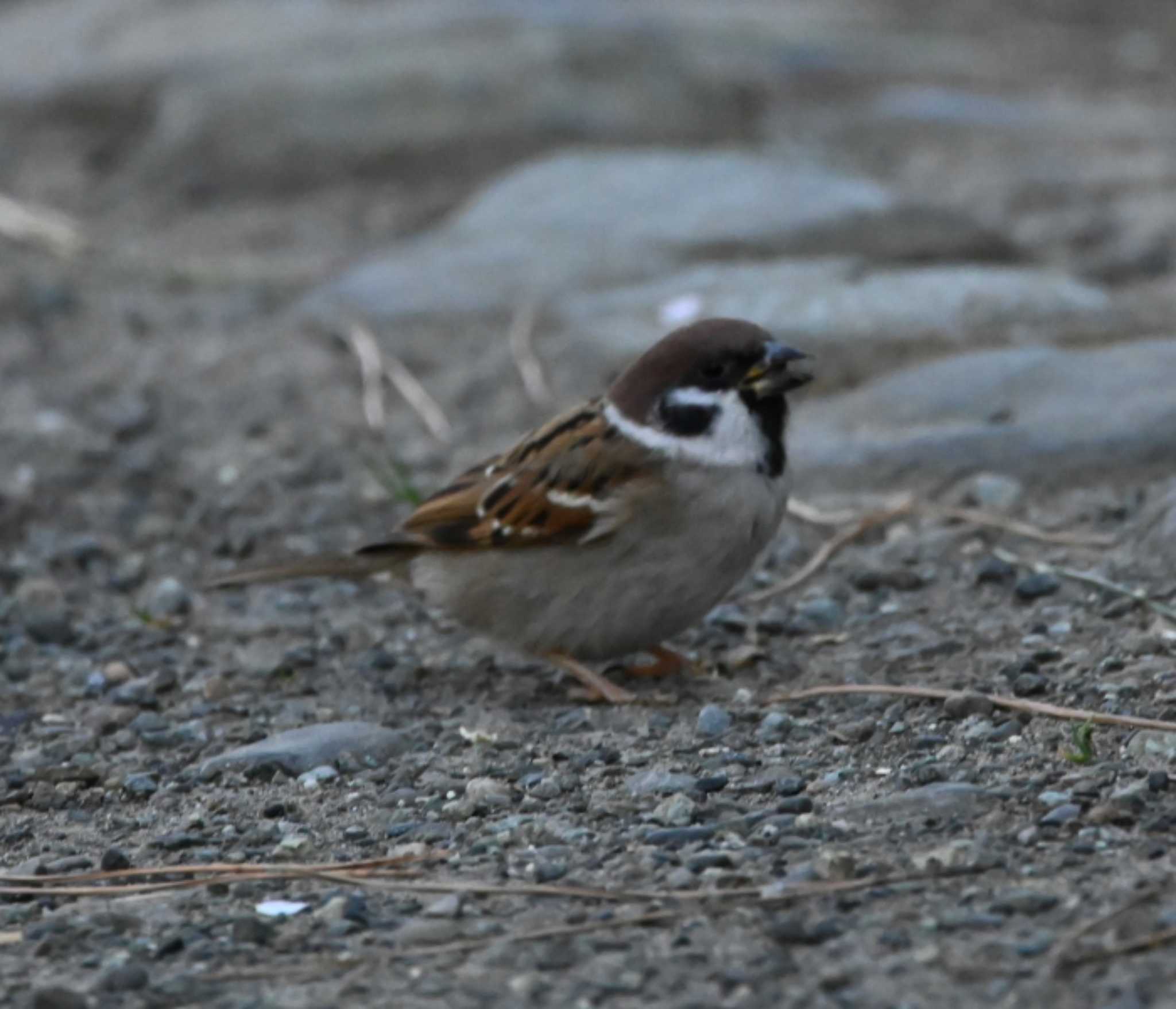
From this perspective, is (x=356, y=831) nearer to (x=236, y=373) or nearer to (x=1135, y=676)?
Answer: (x=1135, y=676)

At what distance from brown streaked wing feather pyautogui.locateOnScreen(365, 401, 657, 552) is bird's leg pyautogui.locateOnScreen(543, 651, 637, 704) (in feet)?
0.95

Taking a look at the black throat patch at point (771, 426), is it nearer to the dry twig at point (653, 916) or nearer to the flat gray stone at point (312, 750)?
the flat gray stone at point (312, 750)

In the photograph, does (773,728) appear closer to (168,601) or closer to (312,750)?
(312,750)

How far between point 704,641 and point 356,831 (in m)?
1.55

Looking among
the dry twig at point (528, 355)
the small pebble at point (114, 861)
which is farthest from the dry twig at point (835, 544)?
the small pebble at point (114, 861)

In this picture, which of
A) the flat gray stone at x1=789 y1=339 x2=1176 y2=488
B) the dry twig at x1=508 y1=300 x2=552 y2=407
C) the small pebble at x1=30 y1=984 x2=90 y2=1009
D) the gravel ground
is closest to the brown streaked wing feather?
the gravel ground

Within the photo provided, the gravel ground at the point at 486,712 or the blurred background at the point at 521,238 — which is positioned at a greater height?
the blurred background at the point at 521,238

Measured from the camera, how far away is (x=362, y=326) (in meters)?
7.44

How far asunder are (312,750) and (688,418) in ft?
3.68

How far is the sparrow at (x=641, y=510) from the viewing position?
462 cm

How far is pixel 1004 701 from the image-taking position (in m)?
4.13

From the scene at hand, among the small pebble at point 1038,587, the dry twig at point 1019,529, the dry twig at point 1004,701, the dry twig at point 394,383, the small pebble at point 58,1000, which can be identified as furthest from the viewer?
the dry twig at point 394,383

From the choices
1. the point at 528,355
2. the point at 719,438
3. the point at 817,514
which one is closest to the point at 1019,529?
the point at 817,514

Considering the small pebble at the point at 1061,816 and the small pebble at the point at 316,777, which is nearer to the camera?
the small pebble at the point at 1061,816
